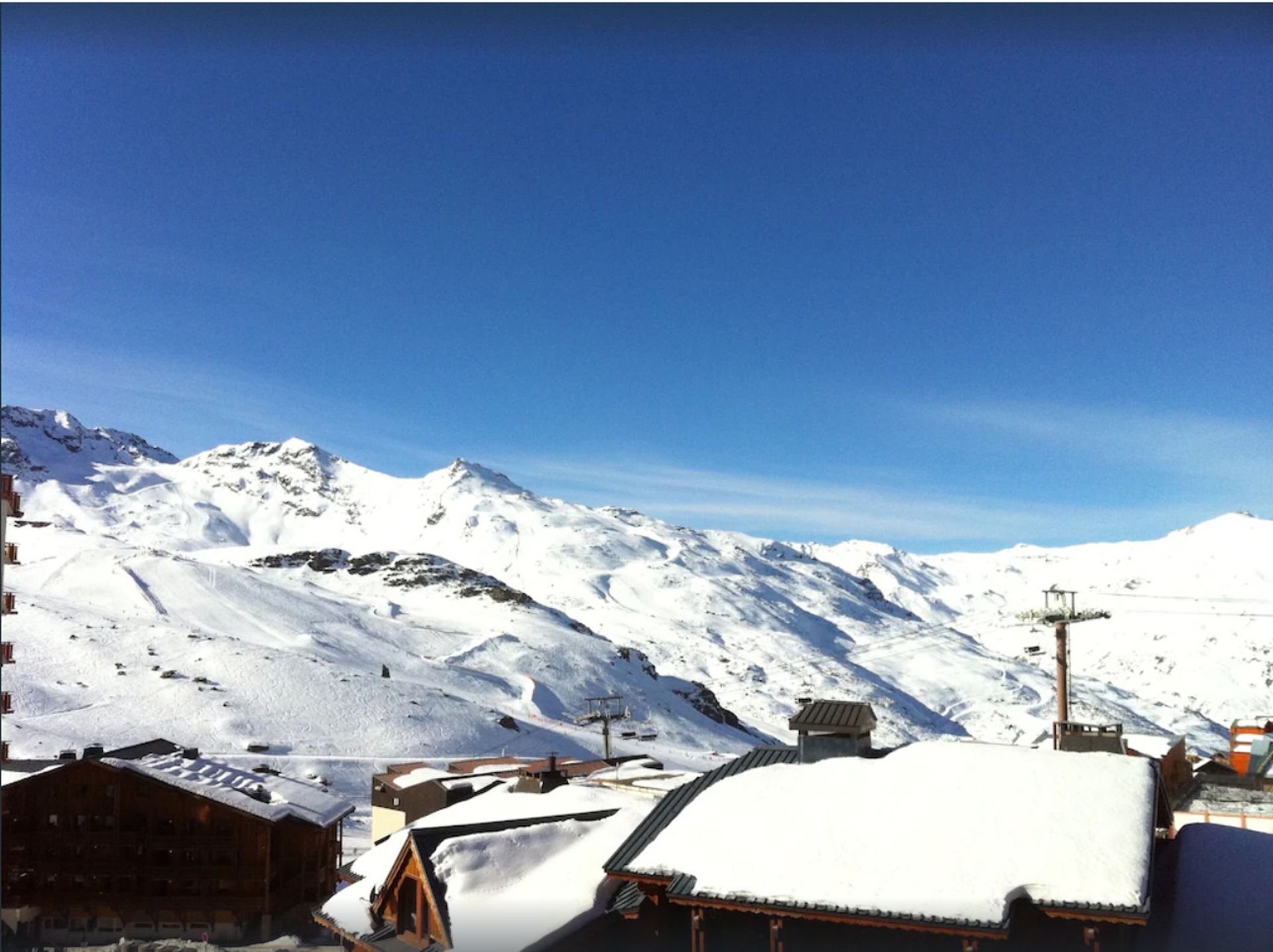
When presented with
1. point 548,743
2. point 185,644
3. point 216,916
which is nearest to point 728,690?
point 548,743

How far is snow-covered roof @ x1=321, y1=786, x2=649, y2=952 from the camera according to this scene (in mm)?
16219

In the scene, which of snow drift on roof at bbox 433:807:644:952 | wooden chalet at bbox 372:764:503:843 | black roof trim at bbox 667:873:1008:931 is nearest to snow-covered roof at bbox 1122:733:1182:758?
black roof trim at bbox 667:873:1008:931

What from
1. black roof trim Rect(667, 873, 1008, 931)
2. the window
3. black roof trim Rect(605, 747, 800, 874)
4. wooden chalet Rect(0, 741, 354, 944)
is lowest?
wooden chalet Rect(0, 741, 354, 944)

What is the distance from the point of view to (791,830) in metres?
16.2

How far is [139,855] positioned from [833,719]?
24.4m

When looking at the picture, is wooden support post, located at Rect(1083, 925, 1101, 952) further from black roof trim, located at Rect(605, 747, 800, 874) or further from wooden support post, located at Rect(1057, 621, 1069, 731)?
wooden support post, located at Rect(1057, 621, 1069, 731)

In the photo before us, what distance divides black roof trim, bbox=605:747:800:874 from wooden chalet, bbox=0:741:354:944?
18.0 m

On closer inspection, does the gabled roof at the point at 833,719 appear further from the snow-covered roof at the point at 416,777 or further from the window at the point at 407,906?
the snow-covered roof at the point at 416,777

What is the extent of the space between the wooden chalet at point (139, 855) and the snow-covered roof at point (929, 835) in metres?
20.2

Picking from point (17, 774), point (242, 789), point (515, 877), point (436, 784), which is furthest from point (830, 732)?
point (17, 774)

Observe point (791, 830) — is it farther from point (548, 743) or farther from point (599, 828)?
point (548, 743)

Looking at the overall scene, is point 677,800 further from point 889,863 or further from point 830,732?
point 889,863

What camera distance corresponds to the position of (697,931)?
50.9ft

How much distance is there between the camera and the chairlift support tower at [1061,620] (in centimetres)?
Result: 3412
